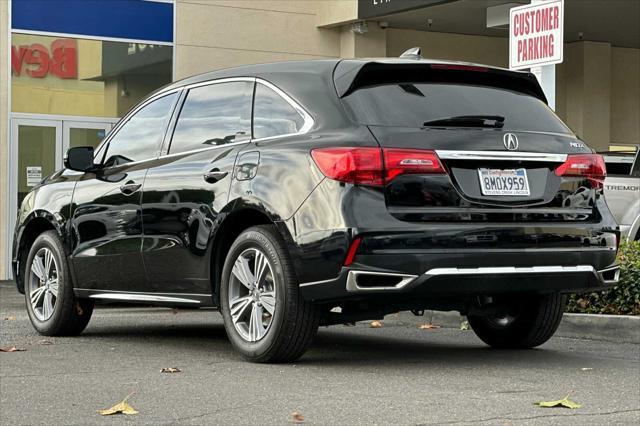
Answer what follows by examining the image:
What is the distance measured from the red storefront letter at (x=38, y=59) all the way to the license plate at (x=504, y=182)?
43.6 ft

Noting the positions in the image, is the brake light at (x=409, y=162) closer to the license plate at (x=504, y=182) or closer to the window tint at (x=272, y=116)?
the license plate at (x=504, y=182)

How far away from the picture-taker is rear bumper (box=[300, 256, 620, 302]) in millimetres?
6559

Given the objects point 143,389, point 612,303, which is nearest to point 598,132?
point 612,303

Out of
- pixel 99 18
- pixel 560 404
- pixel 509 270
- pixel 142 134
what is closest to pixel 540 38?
pixel 142 134

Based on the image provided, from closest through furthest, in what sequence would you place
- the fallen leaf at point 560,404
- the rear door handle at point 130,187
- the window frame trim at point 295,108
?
the fallen leaf at point 560,404
the window frame trim at point 295,108
the rear door handle at point 130,187

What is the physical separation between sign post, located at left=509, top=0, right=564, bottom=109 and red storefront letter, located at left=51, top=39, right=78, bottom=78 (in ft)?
33.6

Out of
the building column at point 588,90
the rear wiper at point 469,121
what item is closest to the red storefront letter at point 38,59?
the building column at point 588,90

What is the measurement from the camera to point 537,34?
10.2 metres

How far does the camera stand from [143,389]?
246 inches

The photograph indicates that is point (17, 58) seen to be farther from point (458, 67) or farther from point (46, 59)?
point (458, 67)

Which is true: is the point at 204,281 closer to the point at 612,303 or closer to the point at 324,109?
the point at 324,109

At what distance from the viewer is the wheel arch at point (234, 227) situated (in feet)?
22.7

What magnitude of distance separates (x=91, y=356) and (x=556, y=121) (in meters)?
3.08

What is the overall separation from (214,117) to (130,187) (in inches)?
30.0
